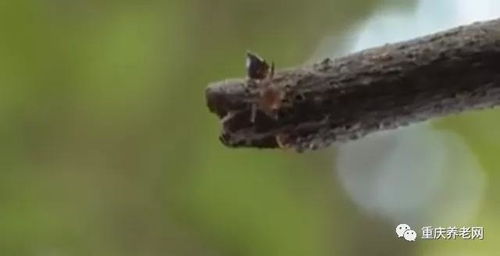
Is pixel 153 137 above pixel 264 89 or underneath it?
above

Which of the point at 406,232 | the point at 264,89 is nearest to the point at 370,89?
the point at 264,89

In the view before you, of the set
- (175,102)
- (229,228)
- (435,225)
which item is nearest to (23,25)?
(175,102)

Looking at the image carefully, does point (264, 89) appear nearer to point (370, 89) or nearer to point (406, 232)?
point (370, 89)

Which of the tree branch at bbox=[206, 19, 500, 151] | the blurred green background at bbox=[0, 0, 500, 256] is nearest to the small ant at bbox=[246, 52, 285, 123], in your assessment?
the tree branch at bbox=[206, 19, 500, 151]

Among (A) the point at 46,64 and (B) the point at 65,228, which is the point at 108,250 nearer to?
(B) the point at 65,228

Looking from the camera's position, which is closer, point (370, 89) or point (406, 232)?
point (370, 89)
